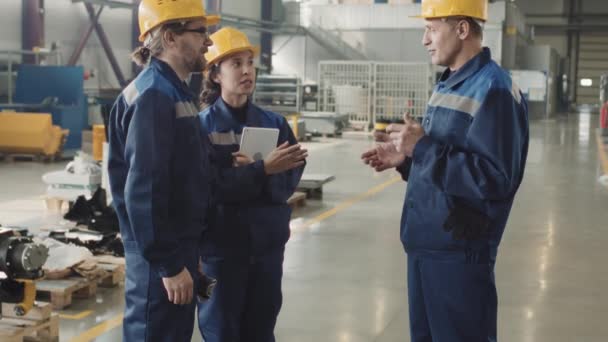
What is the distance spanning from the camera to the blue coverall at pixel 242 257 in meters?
3.43

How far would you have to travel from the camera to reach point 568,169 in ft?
48.3

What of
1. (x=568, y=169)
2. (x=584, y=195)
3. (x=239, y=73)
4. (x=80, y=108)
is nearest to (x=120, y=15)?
(x=80, y=108)

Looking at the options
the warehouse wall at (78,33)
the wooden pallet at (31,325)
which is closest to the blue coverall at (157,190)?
the wooden pallet at (31,325)

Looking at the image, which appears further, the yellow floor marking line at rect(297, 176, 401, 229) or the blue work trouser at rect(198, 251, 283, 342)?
the yellow floor marking line at rect(297, 176, 401, 229)

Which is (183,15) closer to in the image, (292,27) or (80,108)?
(80,108)

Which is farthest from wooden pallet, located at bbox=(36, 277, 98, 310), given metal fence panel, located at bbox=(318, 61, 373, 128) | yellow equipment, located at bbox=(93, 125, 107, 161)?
metal fence panel, located at bbox=(318, 61, 373, 128)

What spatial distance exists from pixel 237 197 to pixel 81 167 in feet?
20.5

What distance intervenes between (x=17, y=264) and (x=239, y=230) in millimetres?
1158

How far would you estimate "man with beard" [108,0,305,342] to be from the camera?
2641mm

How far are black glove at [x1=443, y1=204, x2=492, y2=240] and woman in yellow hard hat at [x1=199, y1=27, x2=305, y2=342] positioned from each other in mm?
1026

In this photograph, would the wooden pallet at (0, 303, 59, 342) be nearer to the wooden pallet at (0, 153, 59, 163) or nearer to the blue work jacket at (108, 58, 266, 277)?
the blue work jacket at (108, 58, 266, 277)

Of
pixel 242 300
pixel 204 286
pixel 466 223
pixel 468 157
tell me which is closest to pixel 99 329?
pixel 242 300

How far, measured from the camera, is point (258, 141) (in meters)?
3.58

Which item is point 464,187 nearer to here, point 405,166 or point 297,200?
point 405,166
